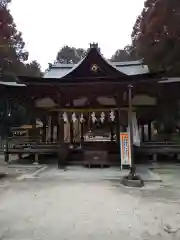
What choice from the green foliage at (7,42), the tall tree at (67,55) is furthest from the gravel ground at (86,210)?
the tall tree at (67,55)

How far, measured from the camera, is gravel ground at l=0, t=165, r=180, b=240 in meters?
5.37

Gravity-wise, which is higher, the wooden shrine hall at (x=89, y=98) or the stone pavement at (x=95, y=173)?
the wooden shrine hall at (x=89, y=98)

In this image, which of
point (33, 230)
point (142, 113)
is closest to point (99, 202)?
point (33, 230)

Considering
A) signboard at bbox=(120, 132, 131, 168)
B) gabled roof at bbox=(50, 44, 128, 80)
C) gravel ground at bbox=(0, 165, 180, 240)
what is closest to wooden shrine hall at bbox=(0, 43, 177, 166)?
gabled roof at bbox=(50, 44, 128, 80)

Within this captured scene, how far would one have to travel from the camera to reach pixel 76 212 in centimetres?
667

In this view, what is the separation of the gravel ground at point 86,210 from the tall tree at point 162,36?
10.4 metres

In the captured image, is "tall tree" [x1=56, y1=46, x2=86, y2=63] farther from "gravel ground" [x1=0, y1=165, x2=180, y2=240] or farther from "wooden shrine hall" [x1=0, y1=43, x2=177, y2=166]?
"gravel ground" [x1=0, y1=165, x2=180, y2=240]

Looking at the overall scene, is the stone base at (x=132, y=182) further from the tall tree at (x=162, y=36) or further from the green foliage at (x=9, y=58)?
the green foliage at (x=9, y=58)

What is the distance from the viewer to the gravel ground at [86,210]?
537cm

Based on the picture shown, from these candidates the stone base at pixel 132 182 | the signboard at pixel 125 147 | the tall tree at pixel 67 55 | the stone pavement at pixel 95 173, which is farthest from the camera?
the tall tree at pixel 67 55

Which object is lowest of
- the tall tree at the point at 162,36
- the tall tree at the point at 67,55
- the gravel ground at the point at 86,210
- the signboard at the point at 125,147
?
the gravel ground at the point at 86,210

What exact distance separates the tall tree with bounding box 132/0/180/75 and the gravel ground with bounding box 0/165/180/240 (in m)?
10.4

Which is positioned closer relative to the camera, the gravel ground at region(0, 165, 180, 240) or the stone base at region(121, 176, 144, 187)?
the gravel ground at region(0, 165, 180, 240)

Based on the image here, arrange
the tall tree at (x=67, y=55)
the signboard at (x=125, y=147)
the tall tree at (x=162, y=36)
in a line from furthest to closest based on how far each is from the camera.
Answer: the tall tree at (x=67, y=55) → the tall tree at (x=162, y=36) → the signboard at (x=125, y=147)
